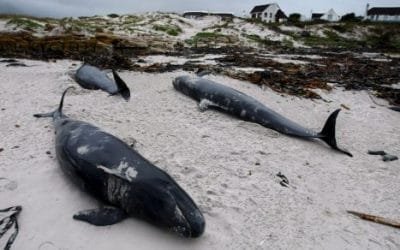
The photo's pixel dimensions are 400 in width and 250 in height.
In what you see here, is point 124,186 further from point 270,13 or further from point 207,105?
point 270,13

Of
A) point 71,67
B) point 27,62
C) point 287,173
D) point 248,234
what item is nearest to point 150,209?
point 248,234

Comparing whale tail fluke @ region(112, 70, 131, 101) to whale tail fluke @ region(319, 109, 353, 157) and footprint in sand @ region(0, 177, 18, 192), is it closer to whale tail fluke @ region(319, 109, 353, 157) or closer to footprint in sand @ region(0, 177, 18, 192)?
footprint in sand @ region(0, 177, 18, 192)

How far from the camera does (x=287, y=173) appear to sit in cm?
500

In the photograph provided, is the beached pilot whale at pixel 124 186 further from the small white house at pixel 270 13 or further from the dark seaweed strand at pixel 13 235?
the small white house at pixel 270 13

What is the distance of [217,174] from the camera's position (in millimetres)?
4719

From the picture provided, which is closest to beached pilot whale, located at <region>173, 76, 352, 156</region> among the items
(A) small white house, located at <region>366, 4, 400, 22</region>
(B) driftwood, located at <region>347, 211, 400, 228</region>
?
(B) driftwood, located at <region>347, 211, 400, 228</region>

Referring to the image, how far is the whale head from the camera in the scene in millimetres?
3264

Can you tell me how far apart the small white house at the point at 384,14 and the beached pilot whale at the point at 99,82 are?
261 feet

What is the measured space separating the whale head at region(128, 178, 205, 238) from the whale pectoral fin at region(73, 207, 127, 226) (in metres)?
0.16

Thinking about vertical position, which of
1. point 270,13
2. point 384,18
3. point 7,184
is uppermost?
point 270,13

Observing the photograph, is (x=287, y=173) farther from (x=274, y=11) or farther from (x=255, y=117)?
(x=274, y=11)

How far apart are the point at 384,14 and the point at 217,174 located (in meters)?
86.8

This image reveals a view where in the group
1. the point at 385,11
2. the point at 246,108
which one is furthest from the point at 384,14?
the point at 246,108

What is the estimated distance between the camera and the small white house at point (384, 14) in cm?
7375
